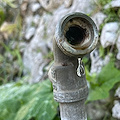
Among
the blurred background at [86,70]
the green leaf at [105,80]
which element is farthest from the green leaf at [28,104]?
the green leaf at [105,80]

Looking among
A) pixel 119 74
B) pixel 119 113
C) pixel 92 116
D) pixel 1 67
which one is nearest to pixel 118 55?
pixel 119 74

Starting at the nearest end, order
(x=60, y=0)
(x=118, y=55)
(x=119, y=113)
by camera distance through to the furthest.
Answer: (x=119, y=113) → (x=118, y=55) → (x=60, y=0)

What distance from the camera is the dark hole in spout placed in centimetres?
82

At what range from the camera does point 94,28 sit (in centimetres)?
80

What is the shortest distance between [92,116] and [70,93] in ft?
2.59

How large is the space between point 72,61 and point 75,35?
0.12 metres

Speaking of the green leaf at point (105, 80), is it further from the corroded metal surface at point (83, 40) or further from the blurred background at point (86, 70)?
the corroded metal surface at point (83, 40)

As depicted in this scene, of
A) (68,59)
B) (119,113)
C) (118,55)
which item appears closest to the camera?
(68,59)

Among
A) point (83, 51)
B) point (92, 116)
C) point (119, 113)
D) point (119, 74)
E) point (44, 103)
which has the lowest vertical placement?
point (92, 116)

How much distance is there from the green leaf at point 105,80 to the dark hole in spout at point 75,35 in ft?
1.93

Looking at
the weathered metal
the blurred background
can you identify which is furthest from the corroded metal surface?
the blurred background

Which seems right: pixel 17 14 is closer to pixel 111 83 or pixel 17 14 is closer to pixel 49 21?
pixel 49 21

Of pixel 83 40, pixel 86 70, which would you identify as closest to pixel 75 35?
pixel 83 40

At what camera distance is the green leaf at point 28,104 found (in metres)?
1.23
